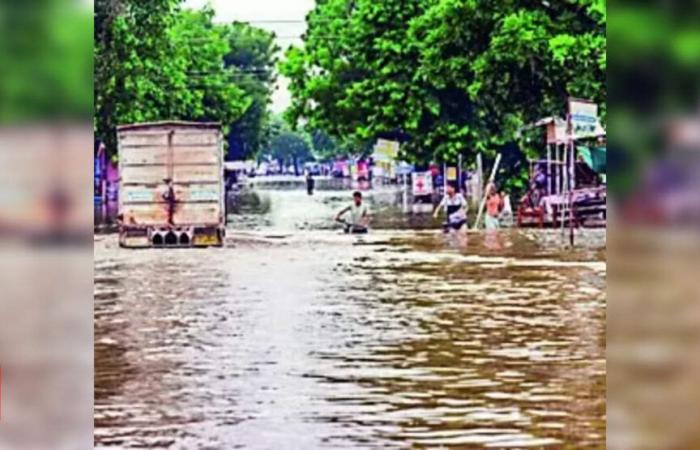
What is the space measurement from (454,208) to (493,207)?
0.40m

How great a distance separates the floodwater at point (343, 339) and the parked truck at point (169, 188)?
0.19 m

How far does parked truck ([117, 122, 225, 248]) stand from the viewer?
932cm

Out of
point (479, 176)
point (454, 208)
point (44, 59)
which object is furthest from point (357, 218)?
point (44, 59)

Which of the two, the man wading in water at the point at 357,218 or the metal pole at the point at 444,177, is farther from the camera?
the metal pole at the point at 444,177

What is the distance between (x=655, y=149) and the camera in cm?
374

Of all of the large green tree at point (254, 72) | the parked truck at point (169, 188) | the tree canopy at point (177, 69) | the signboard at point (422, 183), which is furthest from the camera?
the signboard at point (422, 183)

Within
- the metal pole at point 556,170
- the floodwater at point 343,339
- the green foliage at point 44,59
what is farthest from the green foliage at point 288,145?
the green foliage at point 44,59

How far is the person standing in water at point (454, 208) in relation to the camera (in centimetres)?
1008

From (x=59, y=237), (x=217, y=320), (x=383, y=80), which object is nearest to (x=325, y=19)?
(x=383, y=80)

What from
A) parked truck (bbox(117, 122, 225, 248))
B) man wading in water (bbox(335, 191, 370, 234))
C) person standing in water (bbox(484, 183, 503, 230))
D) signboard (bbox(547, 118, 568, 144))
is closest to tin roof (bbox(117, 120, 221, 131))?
parked truck (bbox(117, 122, 225, 248))

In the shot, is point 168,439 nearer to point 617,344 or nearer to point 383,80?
point 617,344

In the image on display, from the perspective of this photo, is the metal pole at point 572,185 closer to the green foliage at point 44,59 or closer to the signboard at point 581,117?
the signboard at point 581,117

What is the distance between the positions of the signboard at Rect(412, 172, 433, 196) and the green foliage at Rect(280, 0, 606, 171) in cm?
42

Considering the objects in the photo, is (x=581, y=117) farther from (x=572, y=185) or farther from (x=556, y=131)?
(x=572, y=185)
